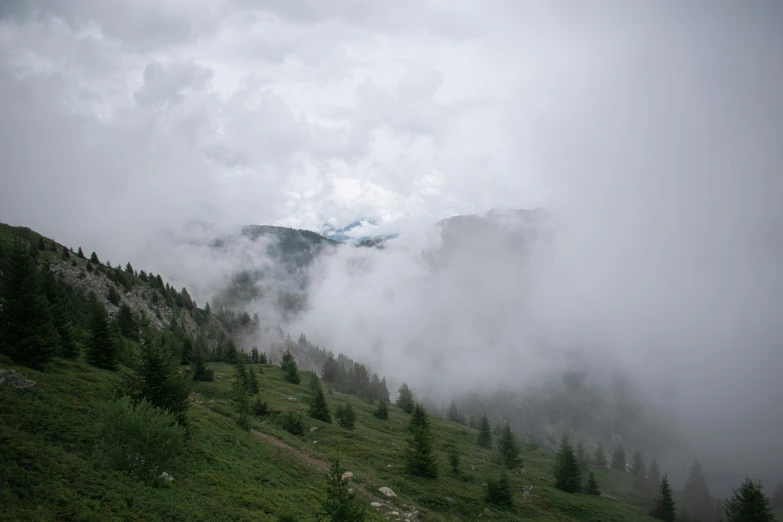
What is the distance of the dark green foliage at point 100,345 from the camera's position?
145 feet

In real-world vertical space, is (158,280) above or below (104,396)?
above

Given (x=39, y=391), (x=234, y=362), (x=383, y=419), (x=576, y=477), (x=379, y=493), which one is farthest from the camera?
(x=234, y=362)

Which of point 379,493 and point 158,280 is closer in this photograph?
point 379,493

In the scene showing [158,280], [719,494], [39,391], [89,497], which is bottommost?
[719,494]

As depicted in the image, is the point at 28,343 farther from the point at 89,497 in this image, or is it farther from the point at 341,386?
the point at 341,386

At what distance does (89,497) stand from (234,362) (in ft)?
316

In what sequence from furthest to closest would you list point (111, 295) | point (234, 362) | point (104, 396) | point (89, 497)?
point (111, 295) → point (234, 362) → point (104, 396) → point (89, 497)

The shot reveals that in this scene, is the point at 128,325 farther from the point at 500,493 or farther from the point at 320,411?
the point at 500,493

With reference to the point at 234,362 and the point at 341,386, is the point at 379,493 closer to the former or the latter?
the point at 234,362

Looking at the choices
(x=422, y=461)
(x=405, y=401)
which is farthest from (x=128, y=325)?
(x=422, y=461)

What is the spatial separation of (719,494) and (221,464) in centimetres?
26174

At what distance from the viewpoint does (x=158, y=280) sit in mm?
184250

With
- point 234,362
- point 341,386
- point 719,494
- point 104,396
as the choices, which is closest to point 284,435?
point 104,396

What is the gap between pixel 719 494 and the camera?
180 meters
